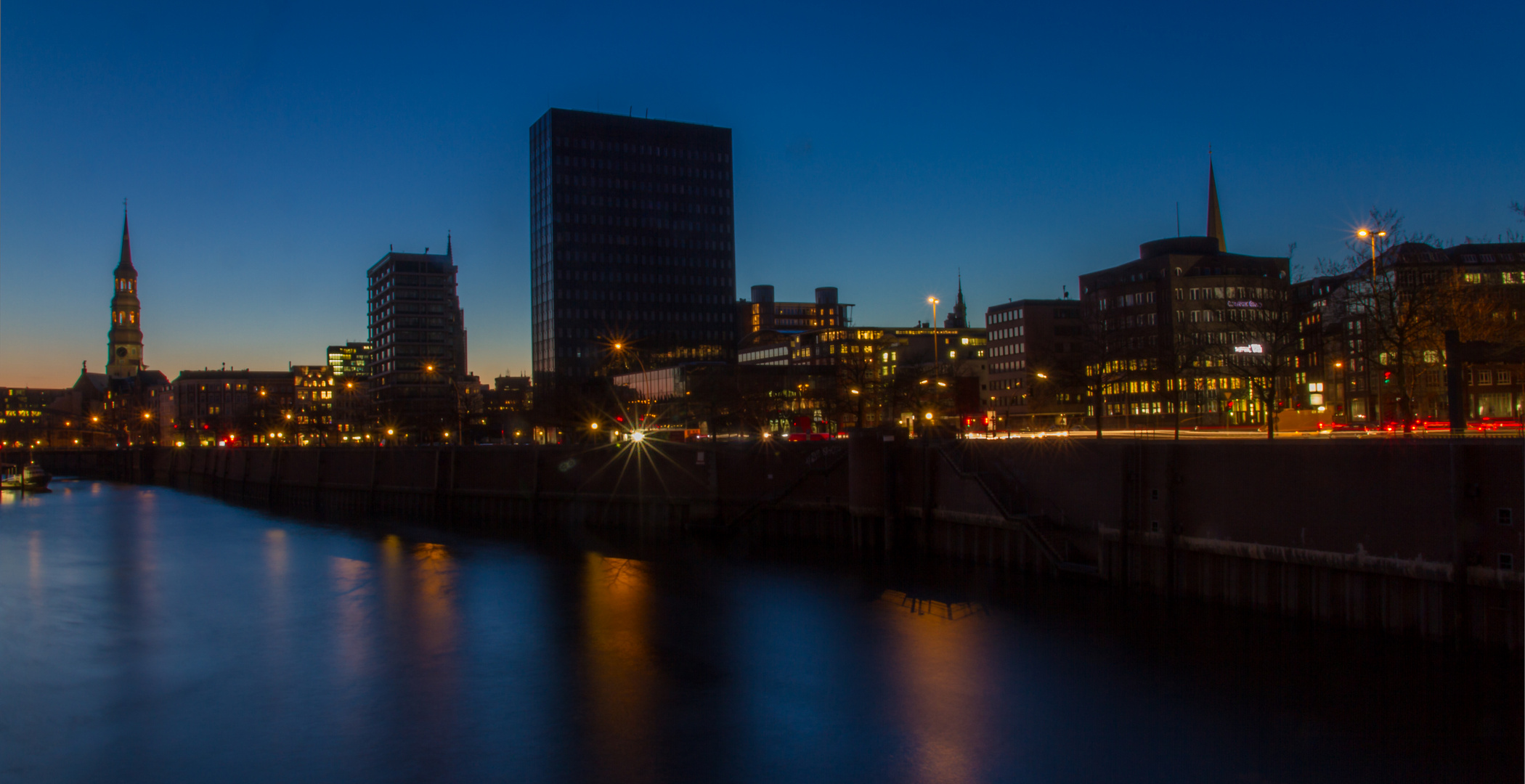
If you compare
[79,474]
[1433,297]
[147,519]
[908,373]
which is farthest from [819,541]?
[79,474]

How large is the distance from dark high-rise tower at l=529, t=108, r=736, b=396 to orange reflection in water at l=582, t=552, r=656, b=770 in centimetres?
13618

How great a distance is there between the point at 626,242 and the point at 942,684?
167910 mm

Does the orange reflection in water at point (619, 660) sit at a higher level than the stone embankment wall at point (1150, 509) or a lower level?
lower

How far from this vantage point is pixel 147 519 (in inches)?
3100

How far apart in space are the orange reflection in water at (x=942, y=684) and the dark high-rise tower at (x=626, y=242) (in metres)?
147

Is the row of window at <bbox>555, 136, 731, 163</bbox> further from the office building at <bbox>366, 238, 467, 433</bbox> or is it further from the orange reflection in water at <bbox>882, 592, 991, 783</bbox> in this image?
the orange reflection in water at <bbox>882, 592, 991, 783</bbox>

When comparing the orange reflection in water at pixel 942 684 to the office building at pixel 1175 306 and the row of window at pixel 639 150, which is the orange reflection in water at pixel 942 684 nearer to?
the office building at pixel 1175 306

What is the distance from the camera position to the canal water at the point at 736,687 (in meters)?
19.9

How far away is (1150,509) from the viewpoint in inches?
1208

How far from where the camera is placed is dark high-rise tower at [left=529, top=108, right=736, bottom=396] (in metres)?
183

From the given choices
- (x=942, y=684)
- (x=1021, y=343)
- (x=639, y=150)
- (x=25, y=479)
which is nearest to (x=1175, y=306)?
(x=1021, y=343)

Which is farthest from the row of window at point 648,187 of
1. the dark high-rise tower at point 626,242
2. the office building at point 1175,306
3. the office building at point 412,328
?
the office building at point 1175,306

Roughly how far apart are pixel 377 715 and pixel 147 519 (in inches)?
2663

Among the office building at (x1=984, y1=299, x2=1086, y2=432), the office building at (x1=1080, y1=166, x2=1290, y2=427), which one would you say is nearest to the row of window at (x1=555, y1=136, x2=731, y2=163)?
the office building at (x1=984, y1=299, x2=1086, y2=432)
